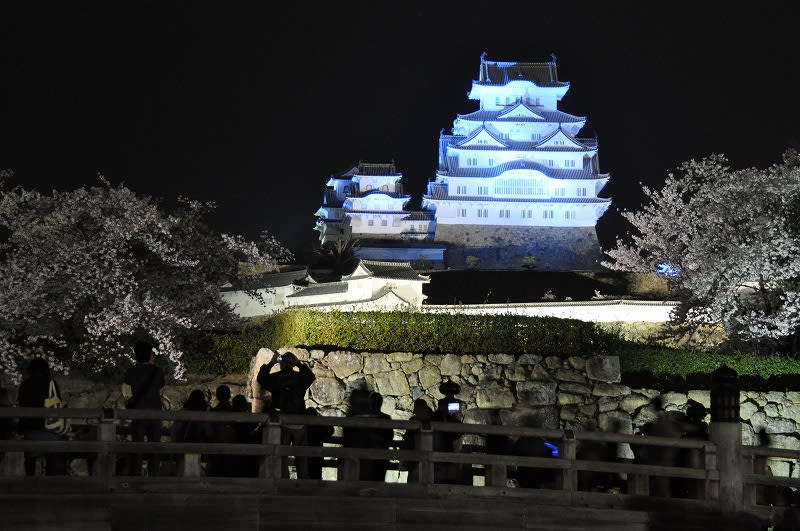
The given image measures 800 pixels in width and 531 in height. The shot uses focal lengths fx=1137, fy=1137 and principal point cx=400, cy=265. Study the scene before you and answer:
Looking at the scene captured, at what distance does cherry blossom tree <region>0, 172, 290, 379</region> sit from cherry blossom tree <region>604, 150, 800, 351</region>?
1406 centimetres

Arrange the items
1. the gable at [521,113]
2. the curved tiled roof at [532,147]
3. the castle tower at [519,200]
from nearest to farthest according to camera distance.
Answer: the castle tower at [519,200]
the curved tiled roof at [532,147]
the gable at [521,113]

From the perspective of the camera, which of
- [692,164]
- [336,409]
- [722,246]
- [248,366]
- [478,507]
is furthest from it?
[692,164]

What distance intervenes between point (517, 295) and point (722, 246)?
1738 centimetres

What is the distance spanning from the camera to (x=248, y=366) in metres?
29.9

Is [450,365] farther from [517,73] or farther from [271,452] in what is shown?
[517,73]

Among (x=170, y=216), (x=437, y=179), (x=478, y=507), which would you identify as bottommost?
(x=478, y=507)

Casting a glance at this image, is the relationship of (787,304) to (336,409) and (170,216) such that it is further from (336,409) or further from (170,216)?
(170,216)

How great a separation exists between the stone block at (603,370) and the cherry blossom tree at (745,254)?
6840mm

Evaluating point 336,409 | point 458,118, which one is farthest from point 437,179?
point 336,409

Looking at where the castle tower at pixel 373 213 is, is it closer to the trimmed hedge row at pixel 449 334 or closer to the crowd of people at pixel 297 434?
the trimmed hedge row at pixel 449 334

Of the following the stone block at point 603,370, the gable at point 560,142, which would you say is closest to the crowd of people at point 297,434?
the stone block at point 603,370

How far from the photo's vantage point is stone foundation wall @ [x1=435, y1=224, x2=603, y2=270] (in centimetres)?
6919

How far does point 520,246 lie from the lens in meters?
69.8

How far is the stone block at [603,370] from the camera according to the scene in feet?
87.6
